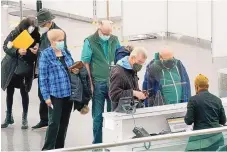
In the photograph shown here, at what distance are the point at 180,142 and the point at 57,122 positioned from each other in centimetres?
205

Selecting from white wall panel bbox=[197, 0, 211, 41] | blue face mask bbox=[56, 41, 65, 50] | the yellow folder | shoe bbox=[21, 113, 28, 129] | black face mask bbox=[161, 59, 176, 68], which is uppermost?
white wall panel bbox=[197, 0, 211, 41]

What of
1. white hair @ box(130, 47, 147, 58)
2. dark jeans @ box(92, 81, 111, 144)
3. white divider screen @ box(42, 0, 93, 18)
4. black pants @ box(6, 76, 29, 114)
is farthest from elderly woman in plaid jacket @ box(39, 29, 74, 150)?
white divider screen @ box(42, 0, 93, 18)

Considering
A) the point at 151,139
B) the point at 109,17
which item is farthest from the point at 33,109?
the point at 109,17

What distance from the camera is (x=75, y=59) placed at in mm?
14117

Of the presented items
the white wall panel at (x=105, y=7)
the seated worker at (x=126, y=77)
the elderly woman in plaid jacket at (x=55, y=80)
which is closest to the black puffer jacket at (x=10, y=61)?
the elderly woman in plaid jacket at (x=55, y=80)

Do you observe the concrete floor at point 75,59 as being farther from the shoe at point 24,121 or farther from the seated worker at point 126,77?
the seated worker at point 126,77

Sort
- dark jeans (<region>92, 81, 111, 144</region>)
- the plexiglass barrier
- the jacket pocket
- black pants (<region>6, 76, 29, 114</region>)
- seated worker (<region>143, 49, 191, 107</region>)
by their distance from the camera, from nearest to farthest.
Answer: the plexiglass barrier
the jacket pocket
seated worker (<region>143, 49, 191, 107</region>)
dark jeans (<region>92, 81, 111, 144</region>)
black pants (<region>6, 76, 29, 114</region>)

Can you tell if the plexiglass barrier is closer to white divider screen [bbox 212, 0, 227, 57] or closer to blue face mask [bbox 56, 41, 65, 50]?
blue face mask [bbox 56, 41, 65, 50]

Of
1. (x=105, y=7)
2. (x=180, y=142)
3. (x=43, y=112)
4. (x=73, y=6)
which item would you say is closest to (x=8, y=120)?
(x=43, y=112)

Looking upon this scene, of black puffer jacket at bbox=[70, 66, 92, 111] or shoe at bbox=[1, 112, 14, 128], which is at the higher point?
black puffer jacket at bbox=[70, 66, 92, 111]

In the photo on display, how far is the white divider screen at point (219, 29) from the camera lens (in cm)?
1063

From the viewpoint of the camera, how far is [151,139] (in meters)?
6.31

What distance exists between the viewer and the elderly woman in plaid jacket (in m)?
8.29

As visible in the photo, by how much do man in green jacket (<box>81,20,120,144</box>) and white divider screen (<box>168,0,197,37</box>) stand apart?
693 cm
